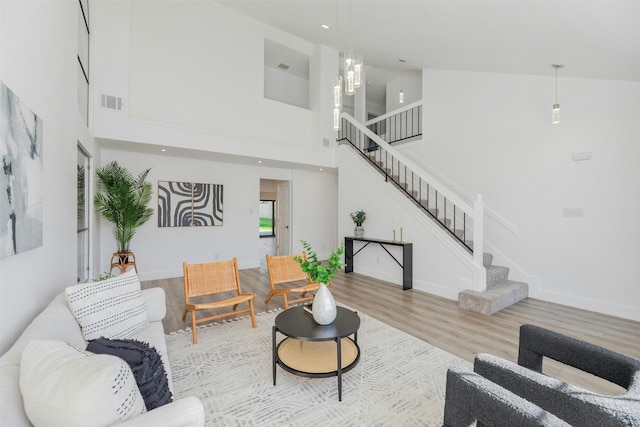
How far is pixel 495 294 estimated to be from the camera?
3986 mm

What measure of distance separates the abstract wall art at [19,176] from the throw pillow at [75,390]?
77 centimetres

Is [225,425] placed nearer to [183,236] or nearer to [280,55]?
[183,236]

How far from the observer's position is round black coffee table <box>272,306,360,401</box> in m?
2.14

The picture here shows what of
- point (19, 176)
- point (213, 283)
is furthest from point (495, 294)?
point (19, 176)

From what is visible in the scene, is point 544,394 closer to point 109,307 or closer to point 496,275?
point 109,307

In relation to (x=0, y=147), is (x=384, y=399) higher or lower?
lower

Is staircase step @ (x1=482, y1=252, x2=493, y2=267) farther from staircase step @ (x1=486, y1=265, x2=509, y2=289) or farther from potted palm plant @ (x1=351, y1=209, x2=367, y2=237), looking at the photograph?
potted palm plant @ (x1=351, y1=209, x2=367, y2=237)

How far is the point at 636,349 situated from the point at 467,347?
1.74 m

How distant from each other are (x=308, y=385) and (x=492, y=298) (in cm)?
291

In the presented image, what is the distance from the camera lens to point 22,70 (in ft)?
5.50

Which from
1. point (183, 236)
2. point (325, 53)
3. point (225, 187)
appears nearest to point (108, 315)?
point (183, 236)

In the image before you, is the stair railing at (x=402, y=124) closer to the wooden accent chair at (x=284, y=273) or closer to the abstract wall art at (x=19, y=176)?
the wooden accent chair at (x=284, y=273)

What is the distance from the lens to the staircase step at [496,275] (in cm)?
437

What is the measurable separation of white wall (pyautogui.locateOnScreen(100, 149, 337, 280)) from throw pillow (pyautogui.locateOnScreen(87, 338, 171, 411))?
4.56 metres
